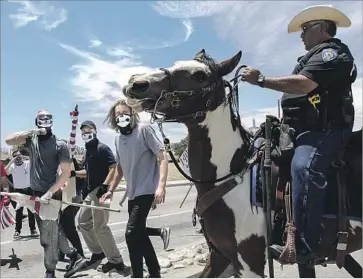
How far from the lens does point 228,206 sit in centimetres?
388

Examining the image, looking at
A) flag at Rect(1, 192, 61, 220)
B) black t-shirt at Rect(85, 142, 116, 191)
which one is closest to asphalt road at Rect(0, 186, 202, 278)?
flag at Rect(1, 192, 61, 220)

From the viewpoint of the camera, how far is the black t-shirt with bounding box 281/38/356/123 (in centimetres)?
348

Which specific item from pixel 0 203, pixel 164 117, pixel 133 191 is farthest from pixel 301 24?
pixel 0 203

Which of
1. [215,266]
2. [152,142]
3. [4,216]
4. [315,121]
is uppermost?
[315,121]

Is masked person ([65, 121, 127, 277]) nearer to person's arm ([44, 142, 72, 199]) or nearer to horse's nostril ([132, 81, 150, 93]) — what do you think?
person's arm ([44, 142, 72, 199])

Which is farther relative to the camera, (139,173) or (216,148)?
(139,173)

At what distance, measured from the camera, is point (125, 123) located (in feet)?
A: 19.2

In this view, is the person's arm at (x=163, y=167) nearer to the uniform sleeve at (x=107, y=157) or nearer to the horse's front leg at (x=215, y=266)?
the horse's front leg at (x=215, y=266)

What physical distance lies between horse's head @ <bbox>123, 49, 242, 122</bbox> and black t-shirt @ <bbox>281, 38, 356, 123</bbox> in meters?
0.68

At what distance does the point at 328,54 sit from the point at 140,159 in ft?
9.50

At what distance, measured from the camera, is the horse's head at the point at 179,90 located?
390cm

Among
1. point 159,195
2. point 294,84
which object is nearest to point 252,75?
point 294,84

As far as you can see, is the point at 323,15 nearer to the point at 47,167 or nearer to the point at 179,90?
the point at 179,90

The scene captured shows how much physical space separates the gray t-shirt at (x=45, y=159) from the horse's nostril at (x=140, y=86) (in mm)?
2754
